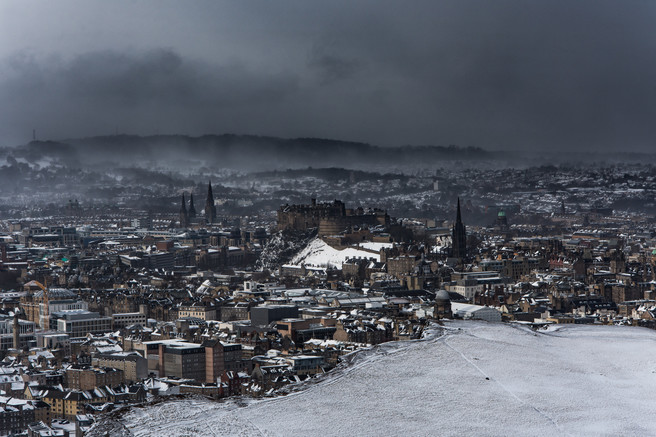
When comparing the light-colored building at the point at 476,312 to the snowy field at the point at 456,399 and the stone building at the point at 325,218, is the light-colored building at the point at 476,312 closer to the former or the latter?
the snowy field at the point at 456,399

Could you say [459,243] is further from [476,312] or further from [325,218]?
[476,312]

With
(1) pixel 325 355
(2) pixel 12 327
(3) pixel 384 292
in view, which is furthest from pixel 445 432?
(3) pixel 384 292

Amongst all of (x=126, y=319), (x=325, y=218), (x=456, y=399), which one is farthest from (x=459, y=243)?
(x=456, y=399)

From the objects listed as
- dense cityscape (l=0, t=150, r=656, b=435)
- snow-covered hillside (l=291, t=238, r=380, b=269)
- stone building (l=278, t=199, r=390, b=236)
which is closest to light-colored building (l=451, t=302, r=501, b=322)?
dense cityscape (l=0, t=150, r=656, b=435)

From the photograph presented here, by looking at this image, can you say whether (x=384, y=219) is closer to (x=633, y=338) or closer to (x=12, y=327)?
(x=12, y=327)

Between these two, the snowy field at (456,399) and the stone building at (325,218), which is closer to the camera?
the snowy field at (456,399)

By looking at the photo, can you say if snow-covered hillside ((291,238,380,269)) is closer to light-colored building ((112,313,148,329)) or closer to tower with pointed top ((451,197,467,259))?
tower with pointed top ((451,197,467,259))

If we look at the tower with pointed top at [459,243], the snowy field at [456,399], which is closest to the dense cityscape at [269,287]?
the tower with pointed top at [459,243]
